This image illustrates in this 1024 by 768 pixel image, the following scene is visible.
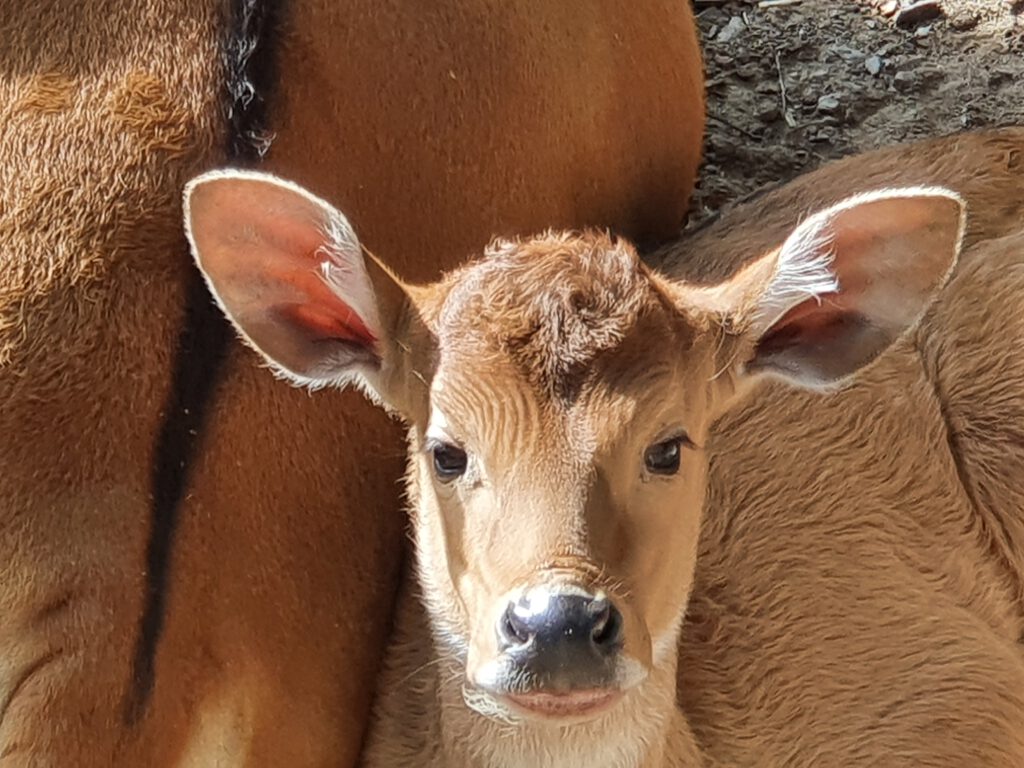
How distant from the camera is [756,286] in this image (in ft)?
8.74

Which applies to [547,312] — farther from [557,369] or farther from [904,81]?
[904,81]

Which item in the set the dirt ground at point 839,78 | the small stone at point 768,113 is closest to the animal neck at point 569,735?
the dirt ground at point 839,78

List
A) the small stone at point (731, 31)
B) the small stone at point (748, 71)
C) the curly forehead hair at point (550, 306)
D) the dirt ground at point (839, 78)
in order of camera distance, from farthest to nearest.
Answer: the small stone at point (731, 31)
the small stone at point (748, 71)
the dirt ground at point (839, 78)
the curly forehead hair at point (550, 306)

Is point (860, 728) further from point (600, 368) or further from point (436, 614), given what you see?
point (600, 368)

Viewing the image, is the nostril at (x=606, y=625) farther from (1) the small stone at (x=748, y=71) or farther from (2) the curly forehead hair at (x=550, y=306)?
(1) the small stone at (x=748, y=71)

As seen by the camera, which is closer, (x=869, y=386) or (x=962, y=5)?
(x=869, y=386)

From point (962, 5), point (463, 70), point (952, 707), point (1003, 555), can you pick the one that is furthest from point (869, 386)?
point (962, 5)

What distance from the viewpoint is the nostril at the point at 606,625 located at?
7.28 ft

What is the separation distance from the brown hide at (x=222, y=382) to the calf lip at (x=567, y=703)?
527 millimetres

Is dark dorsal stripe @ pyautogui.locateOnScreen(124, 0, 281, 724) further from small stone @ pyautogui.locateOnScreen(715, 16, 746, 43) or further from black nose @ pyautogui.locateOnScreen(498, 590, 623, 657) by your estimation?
small stone @ pyautogui.locateOnScreen(715, 16, 746, 43)

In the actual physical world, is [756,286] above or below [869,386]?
above

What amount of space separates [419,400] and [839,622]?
1039mm

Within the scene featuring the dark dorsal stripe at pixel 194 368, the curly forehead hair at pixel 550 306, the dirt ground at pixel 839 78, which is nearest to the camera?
the curly forehead hair at pixel 550 306

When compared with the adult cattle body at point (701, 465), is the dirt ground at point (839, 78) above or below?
below
